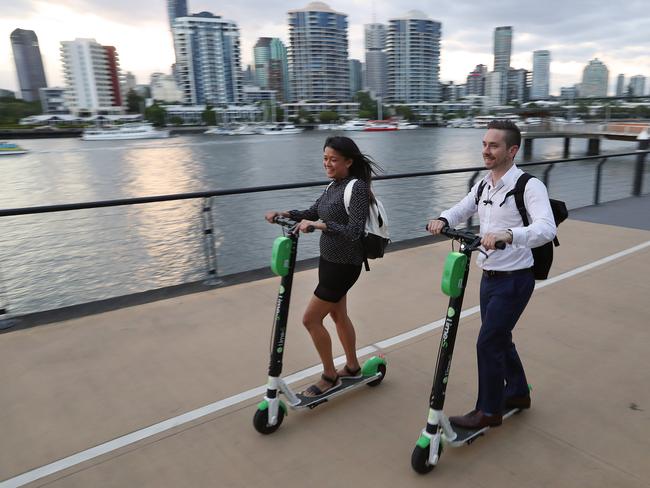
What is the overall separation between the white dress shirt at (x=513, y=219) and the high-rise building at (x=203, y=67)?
654 feet

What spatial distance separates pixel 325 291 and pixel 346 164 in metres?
0.78

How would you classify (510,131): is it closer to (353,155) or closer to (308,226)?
(353,155)

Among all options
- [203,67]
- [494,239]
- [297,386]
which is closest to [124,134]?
[297,386]

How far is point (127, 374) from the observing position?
140 inches

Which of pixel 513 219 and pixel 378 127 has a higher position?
pixel 513 219

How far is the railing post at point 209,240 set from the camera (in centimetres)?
560

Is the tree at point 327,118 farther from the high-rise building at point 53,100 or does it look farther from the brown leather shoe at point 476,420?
the brown leather shoe at point 476,420

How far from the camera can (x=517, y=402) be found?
299 centimetres

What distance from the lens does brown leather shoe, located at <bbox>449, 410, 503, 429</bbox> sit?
8.91 feet

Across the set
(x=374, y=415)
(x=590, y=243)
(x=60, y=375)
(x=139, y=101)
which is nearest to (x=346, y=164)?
(x=374, y=415)

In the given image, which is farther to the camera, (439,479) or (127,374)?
(127,374)

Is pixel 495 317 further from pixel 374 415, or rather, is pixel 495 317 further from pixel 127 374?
pixel 127 374

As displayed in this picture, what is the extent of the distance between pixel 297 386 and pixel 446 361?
1.32m

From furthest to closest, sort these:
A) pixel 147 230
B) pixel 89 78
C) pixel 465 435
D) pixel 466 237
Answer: pixel 89 78
pixel 147 230
pixel 465 435
pixel 466 237
